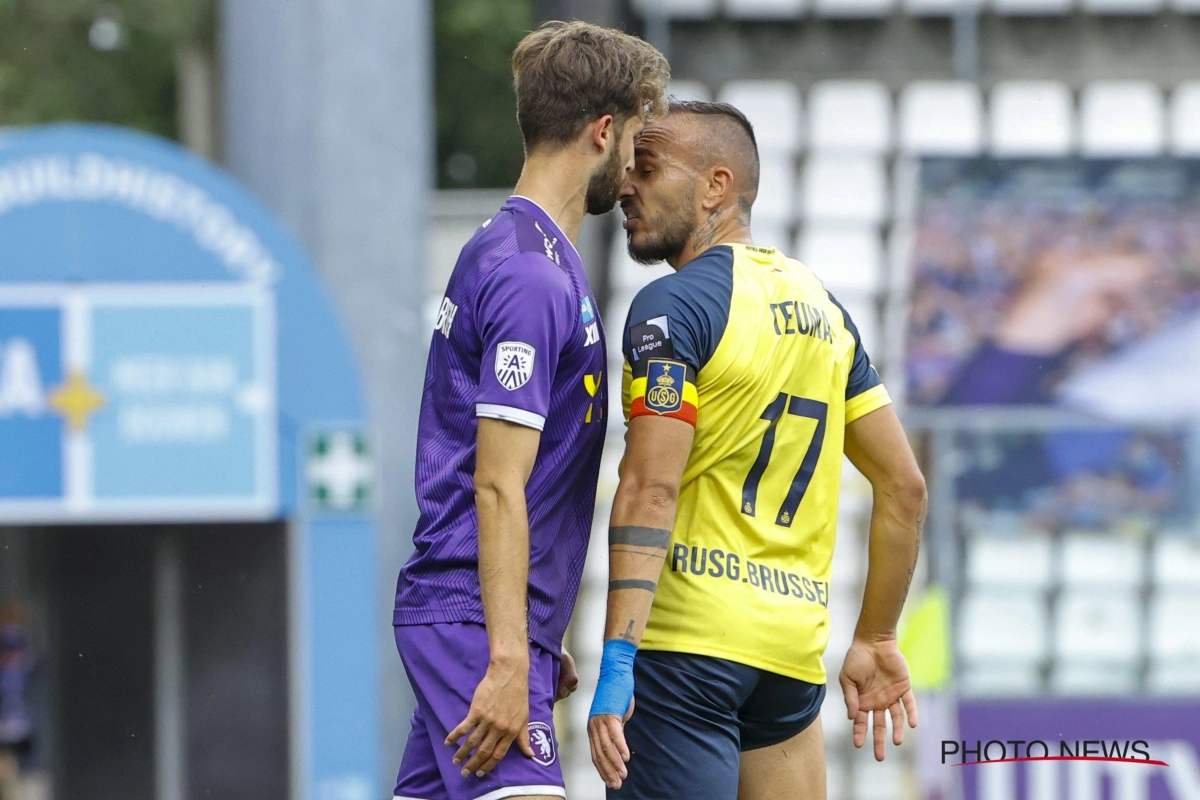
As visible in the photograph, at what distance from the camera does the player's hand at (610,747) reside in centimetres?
299

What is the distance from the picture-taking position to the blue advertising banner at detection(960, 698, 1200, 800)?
8.29 meters

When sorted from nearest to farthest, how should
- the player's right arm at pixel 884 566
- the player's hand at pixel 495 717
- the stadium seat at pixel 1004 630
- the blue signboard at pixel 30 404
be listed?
1. the player's hand at pixel 495 717
2. the player's right arm at pixel 884 566
3. the blue signboard at pixel 30 404
4. the stadium seat at pixel 1004 630

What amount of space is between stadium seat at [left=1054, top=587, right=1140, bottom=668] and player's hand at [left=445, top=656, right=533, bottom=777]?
694 centimetres

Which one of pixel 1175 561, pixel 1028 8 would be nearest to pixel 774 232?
pixel 1028 8

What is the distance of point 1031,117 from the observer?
12.2 meters

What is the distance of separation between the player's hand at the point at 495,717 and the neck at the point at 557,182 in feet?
2.81

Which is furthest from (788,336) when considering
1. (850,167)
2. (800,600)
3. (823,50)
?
(823,50)

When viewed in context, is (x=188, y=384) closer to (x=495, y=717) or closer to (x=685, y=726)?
(x=685, y=726)

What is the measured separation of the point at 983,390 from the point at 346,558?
157 inches

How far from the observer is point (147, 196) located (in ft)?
26.2

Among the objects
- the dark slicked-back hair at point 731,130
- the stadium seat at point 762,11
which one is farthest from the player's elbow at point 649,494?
the stadium seat at point 762,11

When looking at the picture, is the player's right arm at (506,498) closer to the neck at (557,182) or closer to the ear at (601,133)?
the neck at (557,182)

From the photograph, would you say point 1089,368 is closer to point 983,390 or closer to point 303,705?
point 983,390

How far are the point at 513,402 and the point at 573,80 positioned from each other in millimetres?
643
